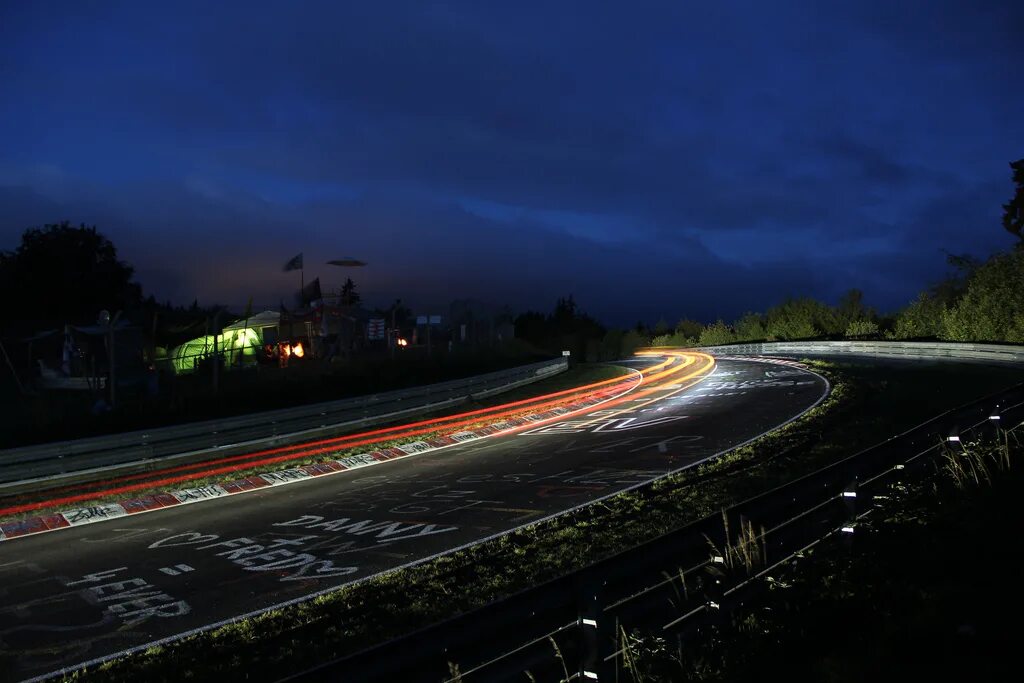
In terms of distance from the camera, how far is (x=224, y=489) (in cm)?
1392

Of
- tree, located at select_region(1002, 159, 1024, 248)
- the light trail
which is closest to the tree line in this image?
tree, located at select_region(1002, 159, 1024, 248)

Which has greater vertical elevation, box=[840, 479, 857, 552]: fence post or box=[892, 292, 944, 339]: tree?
box=[892, 292, 944, 339]: tree

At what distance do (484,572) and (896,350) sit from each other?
35.7m

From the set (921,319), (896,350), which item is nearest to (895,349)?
(896,350)

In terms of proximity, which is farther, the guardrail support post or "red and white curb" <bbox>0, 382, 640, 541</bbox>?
"red and white curb" <bbox>0, 382, 640, 541</bbox>

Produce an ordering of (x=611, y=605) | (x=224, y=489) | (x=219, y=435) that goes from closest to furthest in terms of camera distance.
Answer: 1. (x=611, y=605)
2. (x=224, y=489)
3. (x=219, y=435)

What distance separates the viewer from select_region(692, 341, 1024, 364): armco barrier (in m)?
29.7

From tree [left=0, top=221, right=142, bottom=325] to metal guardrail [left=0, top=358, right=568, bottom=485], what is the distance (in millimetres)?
44364

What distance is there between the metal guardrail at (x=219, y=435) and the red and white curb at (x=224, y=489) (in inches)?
84.2

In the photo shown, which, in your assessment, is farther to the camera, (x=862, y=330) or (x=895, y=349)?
(x=862, y=330)

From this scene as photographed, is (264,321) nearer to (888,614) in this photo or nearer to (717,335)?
(888,614)

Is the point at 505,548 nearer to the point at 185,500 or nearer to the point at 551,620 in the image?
the point at 551,620

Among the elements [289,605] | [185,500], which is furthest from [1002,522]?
[185,500]

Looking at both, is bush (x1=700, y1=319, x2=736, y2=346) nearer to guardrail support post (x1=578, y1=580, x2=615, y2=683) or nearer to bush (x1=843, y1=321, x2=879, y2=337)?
bush (x1=843, y1=321, x2=879, y2=337)
